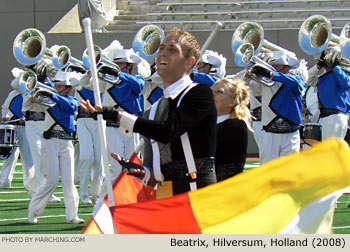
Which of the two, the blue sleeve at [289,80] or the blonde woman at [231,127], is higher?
the blue sleeve at [289,80]

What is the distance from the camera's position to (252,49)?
11.8m

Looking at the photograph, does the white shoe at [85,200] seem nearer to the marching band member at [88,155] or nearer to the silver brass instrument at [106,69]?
the marching band member at [88,155]

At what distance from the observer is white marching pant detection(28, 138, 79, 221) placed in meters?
9.28

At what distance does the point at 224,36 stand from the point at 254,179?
16374mm

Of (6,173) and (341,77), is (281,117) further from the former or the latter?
(6,173)

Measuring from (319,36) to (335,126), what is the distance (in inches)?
73.5

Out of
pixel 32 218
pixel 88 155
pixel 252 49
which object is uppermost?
pixel 252 49

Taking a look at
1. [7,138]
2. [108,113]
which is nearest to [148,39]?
[7,138]

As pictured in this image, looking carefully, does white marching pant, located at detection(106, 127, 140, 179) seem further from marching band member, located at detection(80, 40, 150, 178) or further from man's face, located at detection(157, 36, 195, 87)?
man's face, located at detection(157, 36, 195, 87)

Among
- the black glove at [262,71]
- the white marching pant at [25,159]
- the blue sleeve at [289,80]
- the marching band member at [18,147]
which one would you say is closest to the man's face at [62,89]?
the black glove at [262,71]

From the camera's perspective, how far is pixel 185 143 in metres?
4.49

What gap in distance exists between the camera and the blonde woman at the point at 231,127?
18.8 feet

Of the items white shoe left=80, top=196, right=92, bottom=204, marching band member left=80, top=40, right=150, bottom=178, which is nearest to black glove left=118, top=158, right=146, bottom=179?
marching band member left=80, top=40, right=150, bottom=178

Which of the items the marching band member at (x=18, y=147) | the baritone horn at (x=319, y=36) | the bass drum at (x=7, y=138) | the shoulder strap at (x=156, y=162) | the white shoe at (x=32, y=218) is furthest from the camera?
the bass drum at (x=7, y=138)
